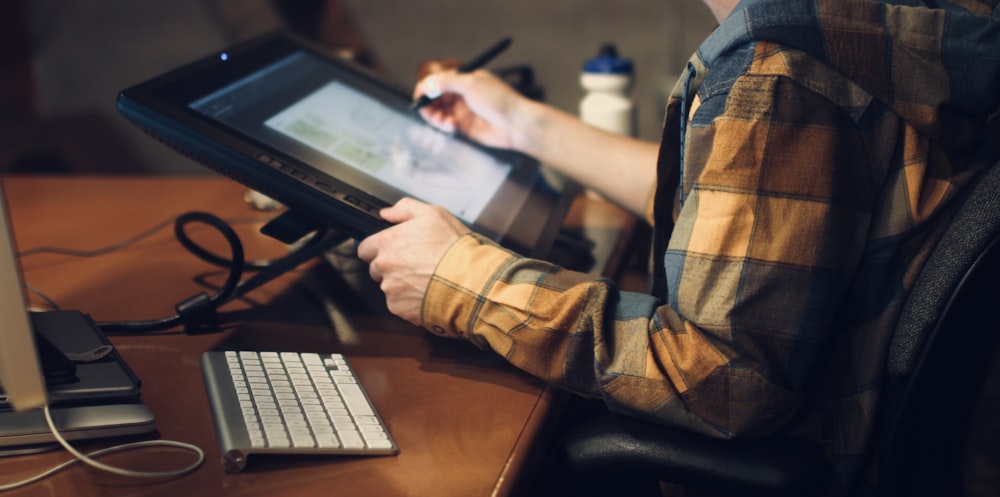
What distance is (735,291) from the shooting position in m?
0.76

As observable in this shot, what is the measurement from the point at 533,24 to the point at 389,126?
1180 mm

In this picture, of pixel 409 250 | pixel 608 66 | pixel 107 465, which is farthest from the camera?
pixel 608 66

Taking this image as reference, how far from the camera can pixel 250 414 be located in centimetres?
76

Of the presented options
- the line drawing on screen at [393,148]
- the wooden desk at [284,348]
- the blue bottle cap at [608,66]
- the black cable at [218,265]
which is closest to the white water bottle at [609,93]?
the blue bottle cap at [608,66]

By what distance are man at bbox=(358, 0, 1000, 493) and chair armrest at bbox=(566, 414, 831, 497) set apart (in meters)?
0.02

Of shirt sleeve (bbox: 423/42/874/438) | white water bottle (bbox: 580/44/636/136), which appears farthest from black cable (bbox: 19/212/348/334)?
white water bottle (bbox: 580/44/636/136)

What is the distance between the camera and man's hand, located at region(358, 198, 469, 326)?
905mm

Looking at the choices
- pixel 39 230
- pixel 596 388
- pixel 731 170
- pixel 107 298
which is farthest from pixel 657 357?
pixel 39 230

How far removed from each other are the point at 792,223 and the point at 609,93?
813 millimetres

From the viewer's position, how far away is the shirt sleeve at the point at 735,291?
753 millimetres

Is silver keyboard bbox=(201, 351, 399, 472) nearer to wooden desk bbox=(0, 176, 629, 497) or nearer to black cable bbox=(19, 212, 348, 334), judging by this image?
wooden desk bbox=(0, 176, 629, 497)

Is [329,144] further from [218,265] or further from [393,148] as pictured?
[218,265]

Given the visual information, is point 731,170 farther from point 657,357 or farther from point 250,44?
point 250,44

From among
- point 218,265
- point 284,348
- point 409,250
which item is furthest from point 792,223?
point 218,265
